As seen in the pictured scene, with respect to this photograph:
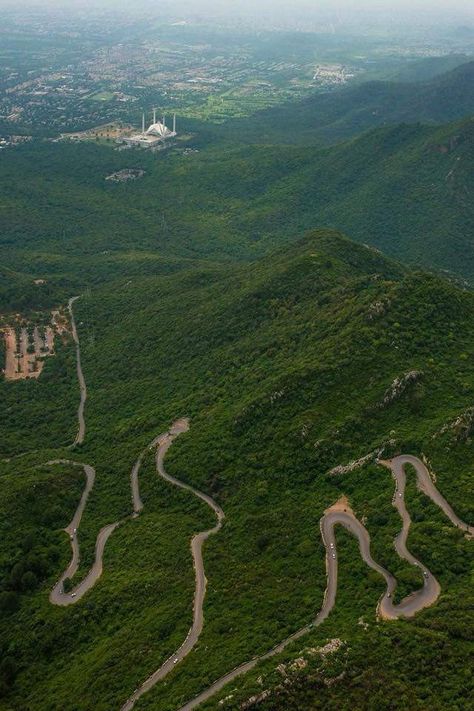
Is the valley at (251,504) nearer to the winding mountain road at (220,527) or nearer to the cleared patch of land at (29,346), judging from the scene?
the winding mountain road at (220,527)

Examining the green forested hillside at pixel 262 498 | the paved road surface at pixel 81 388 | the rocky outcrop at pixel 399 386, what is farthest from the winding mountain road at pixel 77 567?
the rocky outcrop at pixel 399 386

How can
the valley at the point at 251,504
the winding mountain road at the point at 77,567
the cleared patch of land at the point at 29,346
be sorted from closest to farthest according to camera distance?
the valley at the point at 251,504, the winding mountain road at the point at 77,567, the cleared patch of land at the point at 29,346

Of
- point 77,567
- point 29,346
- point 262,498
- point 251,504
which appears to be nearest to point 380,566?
point 262,498

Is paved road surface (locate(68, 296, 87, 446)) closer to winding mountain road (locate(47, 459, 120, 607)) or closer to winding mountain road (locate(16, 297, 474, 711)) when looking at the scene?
winding mountain road (locate(16, 297, 474, 711))

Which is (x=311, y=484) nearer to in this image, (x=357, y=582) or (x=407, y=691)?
(x=357, y=582)

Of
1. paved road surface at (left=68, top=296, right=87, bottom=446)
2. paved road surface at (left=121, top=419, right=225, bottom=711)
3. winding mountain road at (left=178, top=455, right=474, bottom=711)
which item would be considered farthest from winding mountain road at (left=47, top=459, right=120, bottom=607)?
winding mountain road at (left=178, top=455, right=474, bottom=711)
